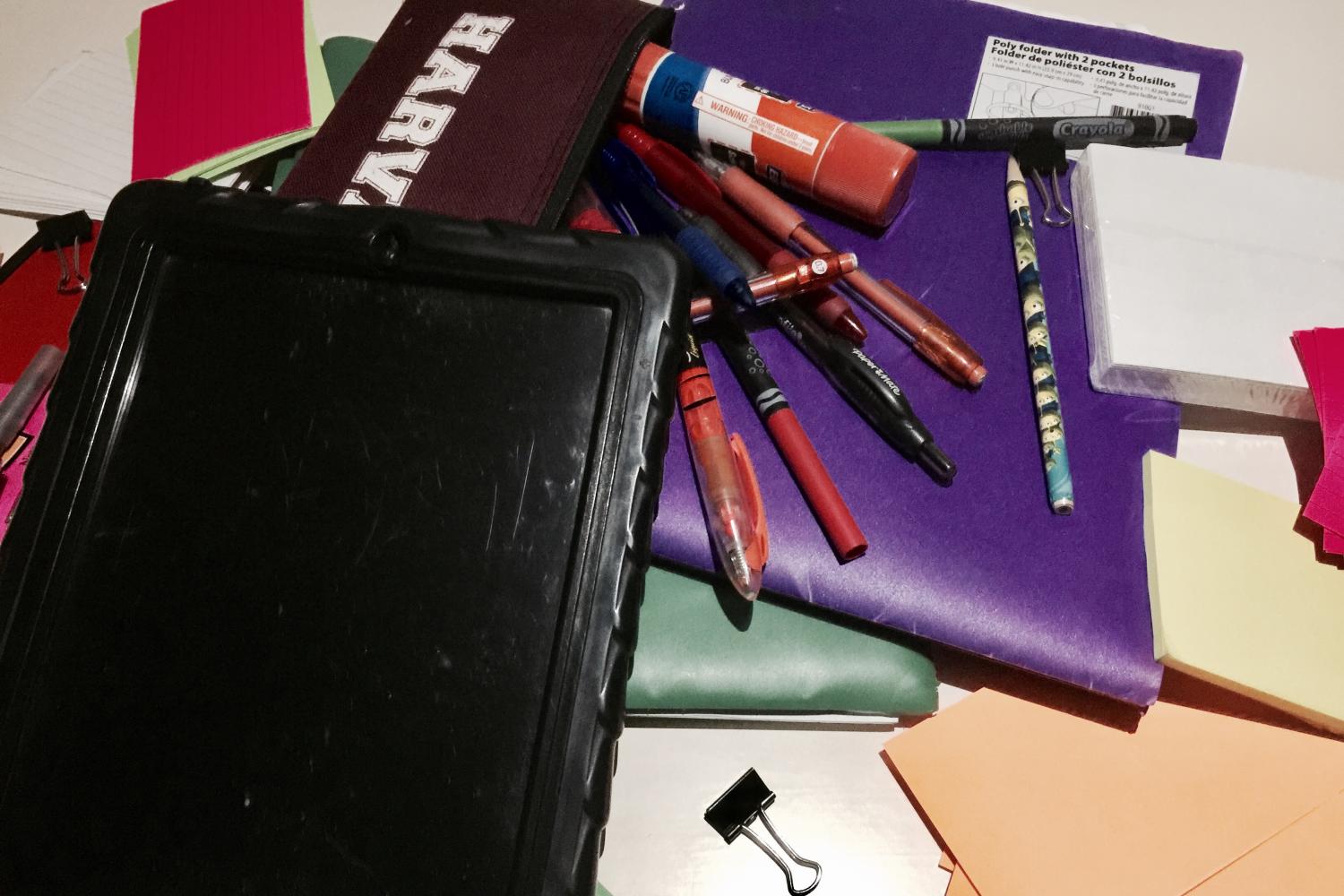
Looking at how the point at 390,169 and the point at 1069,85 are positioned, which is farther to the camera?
the point at 1069,85

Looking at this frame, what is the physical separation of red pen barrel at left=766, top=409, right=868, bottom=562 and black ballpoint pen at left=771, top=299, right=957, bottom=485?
4 cm

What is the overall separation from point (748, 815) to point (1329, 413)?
0.42 m

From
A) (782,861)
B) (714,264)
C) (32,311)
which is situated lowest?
(782,861)

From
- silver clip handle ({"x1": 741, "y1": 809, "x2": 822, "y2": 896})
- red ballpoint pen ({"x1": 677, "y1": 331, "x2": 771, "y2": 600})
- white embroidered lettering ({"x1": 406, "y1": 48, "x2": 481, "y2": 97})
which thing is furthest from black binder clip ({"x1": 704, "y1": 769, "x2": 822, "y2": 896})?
white embroidered lettering ({"x1": 406, "y1": 48, "x2": 481, "y2": 97})

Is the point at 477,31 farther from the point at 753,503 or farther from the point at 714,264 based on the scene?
the point at 753,503

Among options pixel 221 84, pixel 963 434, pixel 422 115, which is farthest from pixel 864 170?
pixel 221 84

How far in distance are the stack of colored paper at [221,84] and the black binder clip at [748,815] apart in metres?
0.55

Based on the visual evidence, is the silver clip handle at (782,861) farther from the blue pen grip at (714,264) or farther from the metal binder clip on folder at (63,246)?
the metal binder clip on folder at (63,246)

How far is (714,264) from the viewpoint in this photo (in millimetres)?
488

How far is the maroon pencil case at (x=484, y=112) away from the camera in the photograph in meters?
0.48

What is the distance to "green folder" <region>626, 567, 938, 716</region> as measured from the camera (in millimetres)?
465

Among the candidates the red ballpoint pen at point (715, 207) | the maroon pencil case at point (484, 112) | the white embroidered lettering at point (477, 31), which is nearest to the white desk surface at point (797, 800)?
the red ballpoint pen at point (715, 207)

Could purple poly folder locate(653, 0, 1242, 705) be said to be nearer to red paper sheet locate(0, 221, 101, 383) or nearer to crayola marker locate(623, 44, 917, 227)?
crayola marker locate(623, 44, 917, 227)

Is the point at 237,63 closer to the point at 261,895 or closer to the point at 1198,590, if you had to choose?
the point at 261,895
